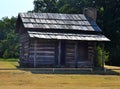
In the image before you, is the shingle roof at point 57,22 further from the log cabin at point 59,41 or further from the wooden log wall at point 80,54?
the wooden log wall at point 80,54

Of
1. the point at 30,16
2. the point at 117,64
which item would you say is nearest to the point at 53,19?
the point at 30,16

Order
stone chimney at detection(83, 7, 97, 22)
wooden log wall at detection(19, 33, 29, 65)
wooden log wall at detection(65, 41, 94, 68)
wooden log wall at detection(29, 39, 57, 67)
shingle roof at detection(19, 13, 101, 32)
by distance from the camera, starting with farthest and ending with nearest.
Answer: stone chimney at detection(83, 7, 97, 22) → wooden log wall at detection(19, 33, 29, 65) → shingle roof at detection(19, 13, 101, 32) → wooden log wall at detection(65, 41, 94, 68) → wooden log wall at detection(29, 39, 57, 67)

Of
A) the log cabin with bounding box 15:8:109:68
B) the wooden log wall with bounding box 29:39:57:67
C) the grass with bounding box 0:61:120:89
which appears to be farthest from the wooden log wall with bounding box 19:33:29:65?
the grass with bounding box 0:61:120:89

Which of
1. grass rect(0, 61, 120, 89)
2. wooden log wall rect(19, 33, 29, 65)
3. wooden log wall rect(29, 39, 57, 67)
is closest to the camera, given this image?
grass rect(0, 61, 120, 89)

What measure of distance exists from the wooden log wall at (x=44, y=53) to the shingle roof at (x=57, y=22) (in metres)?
1.53

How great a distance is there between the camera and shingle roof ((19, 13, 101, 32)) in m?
36.2

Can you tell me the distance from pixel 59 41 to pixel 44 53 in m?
1.88

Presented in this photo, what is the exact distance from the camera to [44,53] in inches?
1390

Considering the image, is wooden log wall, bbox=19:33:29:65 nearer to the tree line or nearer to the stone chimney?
the stone chimney

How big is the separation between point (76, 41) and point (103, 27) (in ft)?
65.0

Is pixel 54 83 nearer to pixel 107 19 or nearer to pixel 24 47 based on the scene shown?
pixel 24 47

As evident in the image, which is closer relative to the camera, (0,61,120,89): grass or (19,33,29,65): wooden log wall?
(0,61,120,89): grass

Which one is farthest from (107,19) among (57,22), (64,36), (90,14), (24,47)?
(64,36)

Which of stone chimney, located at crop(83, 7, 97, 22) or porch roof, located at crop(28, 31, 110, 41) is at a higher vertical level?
stone chimney, located at crop(83, 7, 97, 22)
